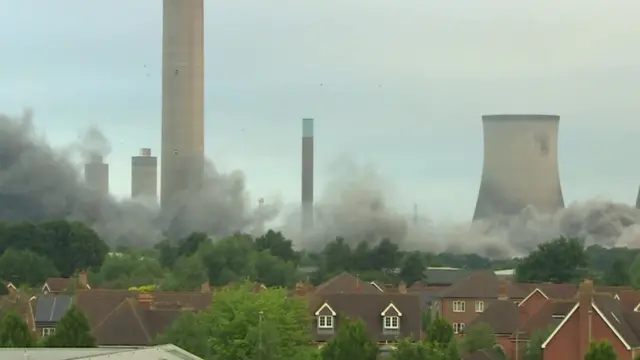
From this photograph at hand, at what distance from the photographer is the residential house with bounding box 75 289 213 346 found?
49062 millimetres

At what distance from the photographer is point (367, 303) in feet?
170

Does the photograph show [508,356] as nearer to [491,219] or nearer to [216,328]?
[216,328]

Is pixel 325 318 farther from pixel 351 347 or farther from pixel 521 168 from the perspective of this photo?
pixel 521 168

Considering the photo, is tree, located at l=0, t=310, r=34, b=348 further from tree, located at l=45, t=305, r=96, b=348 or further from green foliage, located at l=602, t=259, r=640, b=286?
green foliage, located at l=602, t=259, r=640, b=286

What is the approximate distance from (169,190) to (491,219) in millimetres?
21905

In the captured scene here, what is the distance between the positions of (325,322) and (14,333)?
1199cm

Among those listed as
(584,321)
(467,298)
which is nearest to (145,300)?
(584,321)

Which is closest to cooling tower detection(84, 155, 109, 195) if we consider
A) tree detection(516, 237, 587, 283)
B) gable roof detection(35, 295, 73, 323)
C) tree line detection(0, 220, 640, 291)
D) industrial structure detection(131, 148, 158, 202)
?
industrial structure detection(131, 148, 158, 202)

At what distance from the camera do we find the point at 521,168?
373 feet

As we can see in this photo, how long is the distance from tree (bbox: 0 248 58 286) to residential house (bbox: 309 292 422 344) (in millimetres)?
33776

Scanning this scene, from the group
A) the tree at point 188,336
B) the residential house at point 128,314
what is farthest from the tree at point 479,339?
the residential house at point 128,314

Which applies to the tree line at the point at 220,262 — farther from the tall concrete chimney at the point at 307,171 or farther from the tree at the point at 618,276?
the tall concrete chimney at the point at 307,171

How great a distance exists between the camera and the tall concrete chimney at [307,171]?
4988 inches

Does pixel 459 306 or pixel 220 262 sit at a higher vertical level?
pixel 220 262
